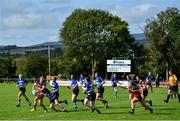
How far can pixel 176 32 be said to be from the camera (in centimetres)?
10581

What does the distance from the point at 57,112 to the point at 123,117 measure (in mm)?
4433

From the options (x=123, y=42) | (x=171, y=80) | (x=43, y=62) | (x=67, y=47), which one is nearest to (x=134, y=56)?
(x=123, y=42)

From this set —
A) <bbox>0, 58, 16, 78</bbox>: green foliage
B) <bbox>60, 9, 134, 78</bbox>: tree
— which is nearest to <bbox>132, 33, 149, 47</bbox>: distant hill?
<bbox>60, 9, 134, 78</bbox>: tree

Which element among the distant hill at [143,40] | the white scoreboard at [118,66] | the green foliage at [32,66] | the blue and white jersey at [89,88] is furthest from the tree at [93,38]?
the blue and white jersey at [89,88]

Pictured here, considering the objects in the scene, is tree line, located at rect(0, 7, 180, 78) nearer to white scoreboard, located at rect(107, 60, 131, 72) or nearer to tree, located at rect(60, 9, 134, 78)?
tree, located at rect(60, 9, 134, 78)

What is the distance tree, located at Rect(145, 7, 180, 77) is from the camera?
338 feet

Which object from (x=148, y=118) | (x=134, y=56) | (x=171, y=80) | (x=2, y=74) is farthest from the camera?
(x=2, y=74)

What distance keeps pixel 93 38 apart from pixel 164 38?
13709mm

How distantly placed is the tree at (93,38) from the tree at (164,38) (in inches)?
238

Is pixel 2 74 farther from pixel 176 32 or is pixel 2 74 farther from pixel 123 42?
pixel 176 32

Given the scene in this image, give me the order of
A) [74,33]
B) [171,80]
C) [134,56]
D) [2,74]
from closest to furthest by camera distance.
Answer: [171,80], [74,33], [134,56], [2,74]

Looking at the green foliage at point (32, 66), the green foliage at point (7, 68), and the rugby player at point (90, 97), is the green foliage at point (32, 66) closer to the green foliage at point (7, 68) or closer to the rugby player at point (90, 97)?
the green foliage at point (7, 68)

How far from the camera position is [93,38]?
104 meters

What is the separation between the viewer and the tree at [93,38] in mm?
103312
